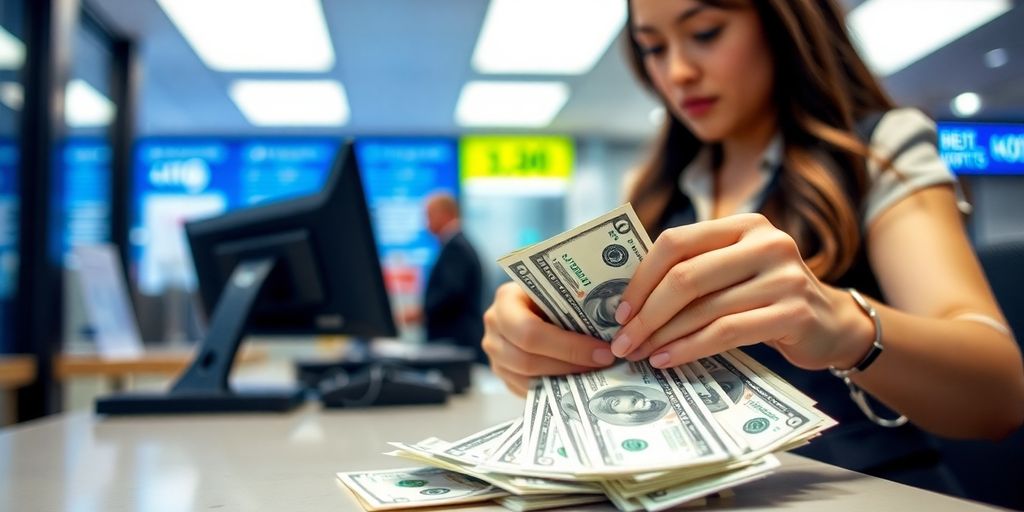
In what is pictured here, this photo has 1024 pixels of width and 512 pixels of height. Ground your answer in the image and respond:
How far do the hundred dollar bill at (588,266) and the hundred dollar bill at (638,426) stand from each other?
54 mm

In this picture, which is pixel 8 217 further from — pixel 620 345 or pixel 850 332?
pixel 850 332

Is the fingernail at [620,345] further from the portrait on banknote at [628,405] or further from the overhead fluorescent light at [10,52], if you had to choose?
the overhead fluorescent light at [10,52]

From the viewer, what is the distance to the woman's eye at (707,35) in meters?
1.12

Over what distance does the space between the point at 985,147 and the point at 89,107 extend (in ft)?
14.9

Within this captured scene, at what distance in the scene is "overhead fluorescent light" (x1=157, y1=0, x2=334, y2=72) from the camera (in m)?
4.14

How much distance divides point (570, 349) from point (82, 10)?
439 cm

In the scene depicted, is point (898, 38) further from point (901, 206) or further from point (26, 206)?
point (26, 206)

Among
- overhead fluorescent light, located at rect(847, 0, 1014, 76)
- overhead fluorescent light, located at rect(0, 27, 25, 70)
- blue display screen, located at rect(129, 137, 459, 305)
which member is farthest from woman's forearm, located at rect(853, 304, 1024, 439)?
blue display screen, located at rect(129, 137, 459, 305)

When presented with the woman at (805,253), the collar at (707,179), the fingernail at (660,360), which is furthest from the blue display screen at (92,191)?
the fingernail at (660,360)

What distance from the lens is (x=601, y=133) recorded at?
7.10 meters

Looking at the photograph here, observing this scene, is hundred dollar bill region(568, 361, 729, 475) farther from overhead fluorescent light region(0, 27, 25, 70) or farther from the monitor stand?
overhead fluorescent light region(0, 27, 25, 70)

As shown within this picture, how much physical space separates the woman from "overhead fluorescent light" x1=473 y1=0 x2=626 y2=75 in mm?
2690

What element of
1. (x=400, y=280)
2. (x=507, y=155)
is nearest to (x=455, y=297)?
(x=400, y=280)

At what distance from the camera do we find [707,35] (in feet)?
3.71
